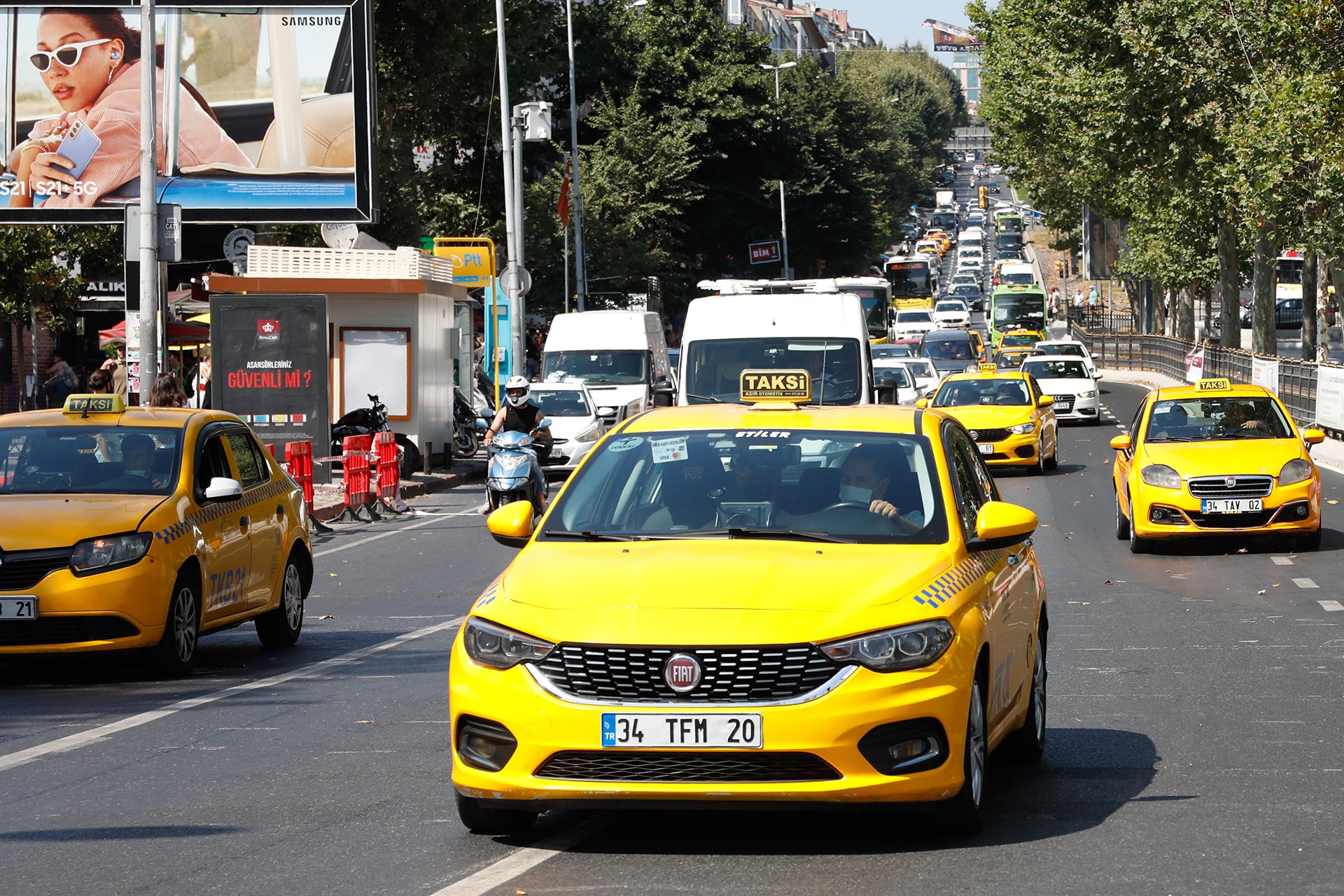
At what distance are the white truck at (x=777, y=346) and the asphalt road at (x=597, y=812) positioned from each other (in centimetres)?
831

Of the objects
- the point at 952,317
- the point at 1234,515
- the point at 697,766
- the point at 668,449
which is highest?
the point at 952,317

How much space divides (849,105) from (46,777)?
82.6 m

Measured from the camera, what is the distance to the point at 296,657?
39.7 feet

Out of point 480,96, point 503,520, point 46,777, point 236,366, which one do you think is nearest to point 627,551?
point 503,520

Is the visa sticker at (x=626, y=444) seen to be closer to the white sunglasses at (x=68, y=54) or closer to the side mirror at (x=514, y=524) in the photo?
the side mirror at (x=514, y=524)

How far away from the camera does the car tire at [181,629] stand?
1091 cm

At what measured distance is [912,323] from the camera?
69562 millimetres

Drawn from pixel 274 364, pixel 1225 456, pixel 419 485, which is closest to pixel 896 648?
pixel 1225 456

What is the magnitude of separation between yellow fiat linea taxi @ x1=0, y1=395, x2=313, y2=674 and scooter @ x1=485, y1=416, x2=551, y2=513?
640cm

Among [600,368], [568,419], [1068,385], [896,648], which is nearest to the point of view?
[896,648]

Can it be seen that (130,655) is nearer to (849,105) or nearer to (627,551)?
(627,551)

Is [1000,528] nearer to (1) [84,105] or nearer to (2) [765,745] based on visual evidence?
(2) [765,745]

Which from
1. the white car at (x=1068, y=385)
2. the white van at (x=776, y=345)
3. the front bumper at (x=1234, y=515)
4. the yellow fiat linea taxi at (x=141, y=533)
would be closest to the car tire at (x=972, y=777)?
the yellow fiat linea taxi at (x=141, y=533)

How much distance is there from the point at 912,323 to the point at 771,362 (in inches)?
1928
